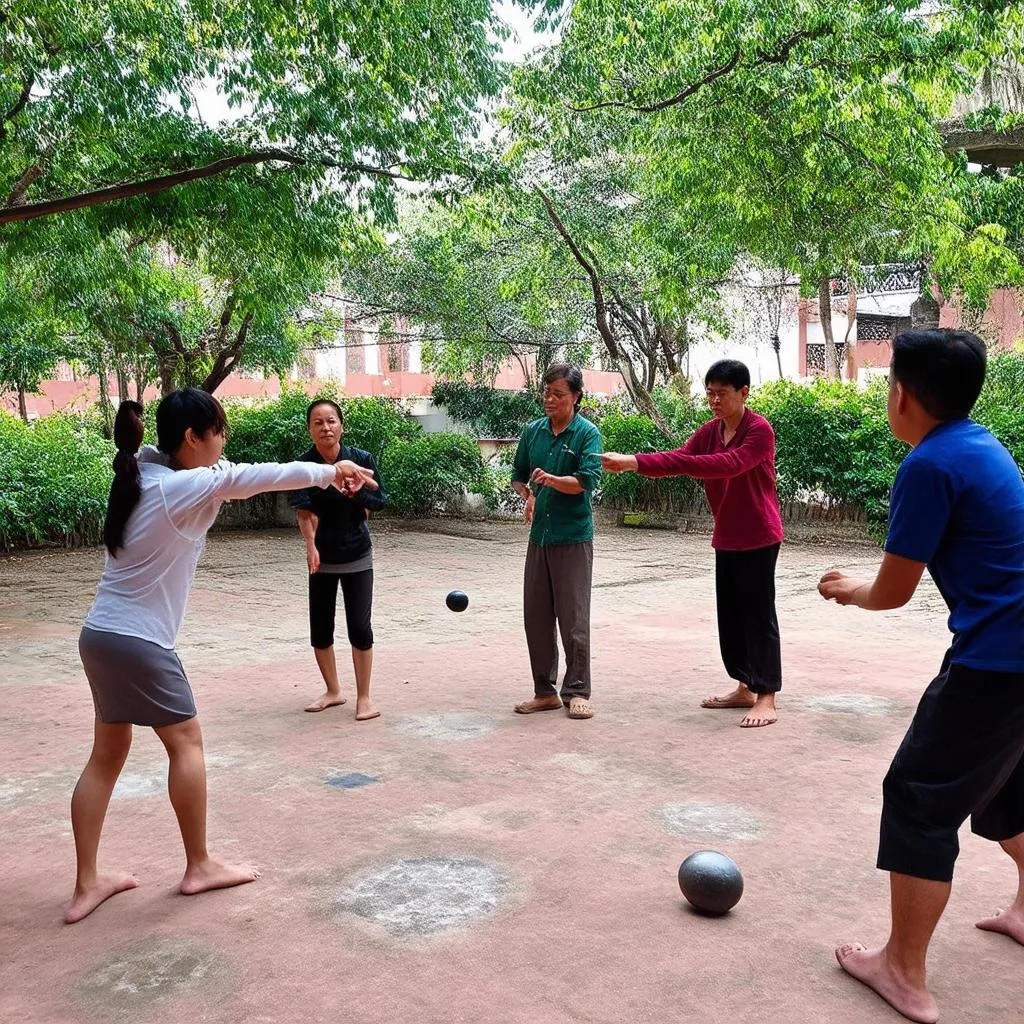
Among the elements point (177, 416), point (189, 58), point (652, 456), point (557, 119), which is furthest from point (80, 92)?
point (177, 416)

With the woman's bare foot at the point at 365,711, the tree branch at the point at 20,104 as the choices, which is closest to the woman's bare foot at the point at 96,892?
the woman's bare foot at the point at 365,711

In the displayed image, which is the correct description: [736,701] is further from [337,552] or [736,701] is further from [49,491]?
[49,491]

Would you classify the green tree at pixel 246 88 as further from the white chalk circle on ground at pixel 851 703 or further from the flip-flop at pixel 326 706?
the white chalk circle on ground at pixel 851 703

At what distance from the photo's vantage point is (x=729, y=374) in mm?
6234

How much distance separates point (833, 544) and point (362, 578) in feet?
30.1

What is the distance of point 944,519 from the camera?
9.97 feet

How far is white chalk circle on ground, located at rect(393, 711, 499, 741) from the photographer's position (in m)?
6.13

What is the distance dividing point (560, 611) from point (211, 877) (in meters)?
2.97

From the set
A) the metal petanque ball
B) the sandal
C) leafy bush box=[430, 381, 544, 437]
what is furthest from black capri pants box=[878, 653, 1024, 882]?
leafy bush box=[430, 381, 544, 437]

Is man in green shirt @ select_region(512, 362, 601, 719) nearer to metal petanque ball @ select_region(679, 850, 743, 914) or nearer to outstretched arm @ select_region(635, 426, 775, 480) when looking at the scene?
outstretched arm @ select_region(635, 426, 775, 480)

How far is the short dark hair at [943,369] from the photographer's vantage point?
314 centimetres

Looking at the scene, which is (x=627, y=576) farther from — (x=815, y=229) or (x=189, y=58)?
(x=189, y=58)

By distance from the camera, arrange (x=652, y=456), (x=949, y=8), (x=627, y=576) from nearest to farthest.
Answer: (x=652, y=456), (x=949, y=8), (x=627, y=576)

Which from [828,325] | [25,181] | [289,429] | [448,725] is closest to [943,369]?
[448,725]
